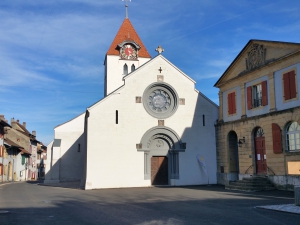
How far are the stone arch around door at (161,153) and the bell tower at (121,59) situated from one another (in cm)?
1422

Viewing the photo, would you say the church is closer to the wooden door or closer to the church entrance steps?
the wooden door

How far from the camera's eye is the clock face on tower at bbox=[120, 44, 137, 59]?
38.4 m

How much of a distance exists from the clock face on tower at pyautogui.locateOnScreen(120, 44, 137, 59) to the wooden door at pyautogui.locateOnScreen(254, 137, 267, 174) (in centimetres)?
2148

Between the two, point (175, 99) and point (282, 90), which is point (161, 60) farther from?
point (282, 90)

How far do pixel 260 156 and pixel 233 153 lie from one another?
11.1ft

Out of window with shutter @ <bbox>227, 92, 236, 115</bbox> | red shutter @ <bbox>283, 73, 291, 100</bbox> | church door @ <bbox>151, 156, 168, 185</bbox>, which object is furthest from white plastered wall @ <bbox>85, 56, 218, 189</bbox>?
red shutter @ <bbox>283, 73, 291, 100</bbox>

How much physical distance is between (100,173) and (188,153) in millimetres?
7023

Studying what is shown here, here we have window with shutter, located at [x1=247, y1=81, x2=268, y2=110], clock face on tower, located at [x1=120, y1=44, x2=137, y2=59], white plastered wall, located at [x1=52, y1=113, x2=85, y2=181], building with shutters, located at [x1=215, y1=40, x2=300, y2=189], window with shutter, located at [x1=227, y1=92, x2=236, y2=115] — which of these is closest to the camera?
building with shutters, located at [x1=215, y1=40, x2=300, y2=189]

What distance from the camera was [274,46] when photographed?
19.5 meters

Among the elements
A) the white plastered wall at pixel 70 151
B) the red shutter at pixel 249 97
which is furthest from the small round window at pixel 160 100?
the white plastered wall at pixel 70 151

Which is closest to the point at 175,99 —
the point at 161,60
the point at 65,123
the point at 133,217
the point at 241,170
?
the point at 161,60

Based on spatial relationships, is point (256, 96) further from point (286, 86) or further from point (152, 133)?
point (152, 133)

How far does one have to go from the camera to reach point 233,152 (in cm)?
2397

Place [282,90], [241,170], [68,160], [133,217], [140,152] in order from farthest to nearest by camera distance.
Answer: [68,160] < [140,152] < [241,170] < [282,90] < [133,217]
